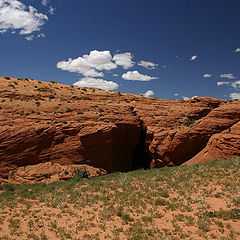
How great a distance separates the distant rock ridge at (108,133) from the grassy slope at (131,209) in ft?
15.1

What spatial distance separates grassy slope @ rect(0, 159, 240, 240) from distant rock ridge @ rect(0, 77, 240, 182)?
15.1 ft

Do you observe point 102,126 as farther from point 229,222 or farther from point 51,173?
point 229,222

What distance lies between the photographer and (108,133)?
18594 millimetres

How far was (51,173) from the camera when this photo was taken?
16.1 m

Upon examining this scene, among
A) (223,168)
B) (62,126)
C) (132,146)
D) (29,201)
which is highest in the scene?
(62,126)

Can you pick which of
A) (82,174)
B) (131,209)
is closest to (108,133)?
(82,174)

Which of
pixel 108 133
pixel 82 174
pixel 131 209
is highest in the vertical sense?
pixel 108 133

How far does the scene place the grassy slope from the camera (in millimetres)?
7109

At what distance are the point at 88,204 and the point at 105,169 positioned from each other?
8987 millimetres

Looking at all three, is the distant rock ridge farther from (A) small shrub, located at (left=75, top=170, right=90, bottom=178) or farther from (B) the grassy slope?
(B) the grassy slope

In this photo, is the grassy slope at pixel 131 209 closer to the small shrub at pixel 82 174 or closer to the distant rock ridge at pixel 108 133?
the small shrub at pixel 82 174

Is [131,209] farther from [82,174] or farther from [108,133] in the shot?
[108,133]

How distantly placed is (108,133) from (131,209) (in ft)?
33.4

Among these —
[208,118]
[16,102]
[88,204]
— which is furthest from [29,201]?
[208,118]
